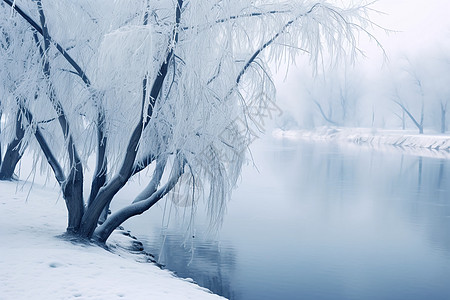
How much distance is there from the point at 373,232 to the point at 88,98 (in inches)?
318

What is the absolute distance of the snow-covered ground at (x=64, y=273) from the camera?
16.2 feet

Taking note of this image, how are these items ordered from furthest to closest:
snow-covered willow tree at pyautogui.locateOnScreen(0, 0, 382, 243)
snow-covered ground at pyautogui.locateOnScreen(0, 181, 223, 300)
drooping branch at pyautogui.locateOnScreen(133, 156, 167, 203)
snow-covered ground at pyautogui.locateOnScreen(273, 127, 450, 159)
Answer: snow-covered ground at pyautogui.locateOnScreen(273, 127, 450, 159)
drooping branch at pyautogui.locateOnScreen(133, 156, 167, 203)
snow-covered willow tree at pyautogui.locateOnScreen(0, 0, 382, 243)
snow-covered ground at pyautogui.locateOnScreen(0, 181, 223, 300)

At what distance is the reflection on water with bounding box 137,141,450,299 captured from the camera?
8.22 m

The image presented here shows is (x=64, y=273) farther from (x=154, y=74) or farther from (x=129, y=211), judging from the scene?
(x=154, y=74)

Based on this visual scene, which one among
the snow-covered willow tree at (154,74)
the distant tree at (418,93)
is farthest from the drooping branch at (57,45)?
the distant tree at (418,93)

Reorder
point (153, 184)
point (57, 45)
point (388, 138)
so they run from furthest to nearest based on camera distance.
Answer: point (388, 138), point (153, 184), point (57, 45)

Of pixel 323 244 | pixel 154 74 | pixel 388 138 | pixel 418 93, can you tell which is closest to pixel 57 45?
pixel 154 74

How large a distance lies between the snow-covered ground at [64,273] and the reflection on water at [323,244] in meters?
1.05

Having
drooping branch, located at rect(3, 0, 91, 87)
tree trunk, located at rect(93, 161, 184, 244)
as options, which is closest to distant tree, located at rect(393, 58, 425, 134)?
tree trunk, located at rect(93, 161, 184, 244)

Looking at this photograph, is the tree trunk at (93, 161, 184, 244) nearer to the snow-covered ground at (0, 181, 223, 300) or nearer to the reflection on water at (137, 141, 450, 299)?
the snow-covered ground at (0, 181, 223, 300)

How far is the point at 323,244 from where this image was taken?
35.2 feet

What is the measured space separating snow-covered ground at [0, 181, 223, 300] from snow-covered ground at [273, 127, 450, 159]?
95.8ft

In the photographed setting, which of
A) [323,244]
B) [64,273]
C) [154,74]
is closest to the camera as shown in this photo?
[64,273]

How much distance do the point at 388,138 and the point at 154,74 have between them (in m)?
41.9
